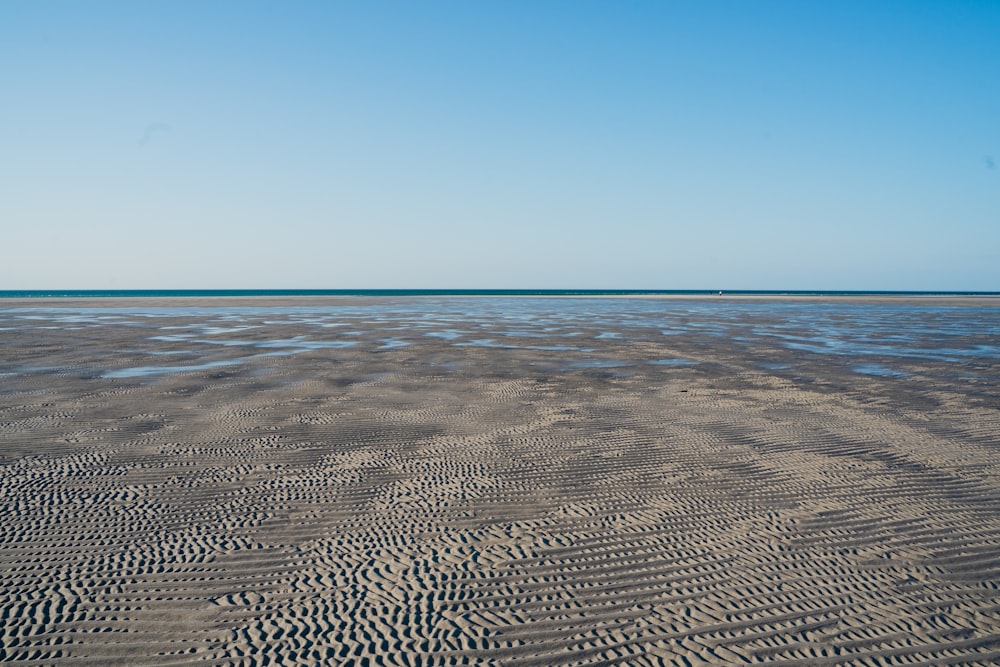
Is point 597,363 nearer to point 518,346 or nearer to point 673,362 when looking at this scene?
point 673,362

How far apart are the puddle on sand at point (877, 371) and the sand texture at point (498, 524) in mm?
1923

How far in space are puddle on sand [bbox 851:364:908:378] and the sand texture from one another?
1923 millimetres

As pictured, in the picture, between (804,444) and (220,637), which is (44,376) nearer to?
(220,637)

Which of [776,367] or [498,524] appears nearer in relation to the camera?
[498,524]

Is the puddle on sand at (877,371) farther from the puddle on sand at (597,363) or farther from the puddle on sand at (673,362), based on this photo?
the puddle on sand at (597,363)

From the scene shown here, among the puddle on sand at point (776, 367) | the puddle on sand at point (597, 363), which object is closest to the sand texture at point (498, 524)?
the puddle on sand at point (776, 367)

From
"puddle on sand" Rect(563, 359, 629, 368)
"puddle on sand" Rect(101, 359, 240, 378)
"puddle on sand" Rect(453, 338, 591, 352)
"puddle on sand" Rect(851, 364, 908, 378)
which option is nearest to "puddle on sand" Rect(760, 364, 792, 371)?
"puddle on sand" Rect(851, 364, 908, 378)

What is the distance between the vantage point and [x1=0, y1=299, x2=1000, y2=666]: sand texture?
4.00 meters

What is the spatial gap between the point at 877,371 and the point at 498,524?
13.7 meters

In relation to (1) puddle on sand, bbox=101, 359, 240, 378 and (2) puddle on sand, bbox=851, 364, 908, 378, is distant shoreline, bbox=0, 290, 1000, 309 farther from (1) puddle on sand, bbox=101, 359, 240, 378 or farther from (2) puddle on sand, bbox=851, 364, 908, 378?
(2) puddle on sand, bbox=851, 364, 908, 378

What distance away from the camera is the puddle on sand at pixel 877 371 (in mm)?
14953

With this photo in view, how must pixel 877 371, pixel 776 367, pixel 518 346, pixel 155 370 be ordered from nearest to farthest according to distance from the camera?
1. pixel 155 370
2. pixel 877 371
3. pixel 776 367
4. pixel 518 346

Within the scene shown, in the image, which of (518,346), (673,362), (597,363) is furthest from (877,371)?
(518,346)

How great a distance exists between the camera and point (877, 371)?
15.6m
